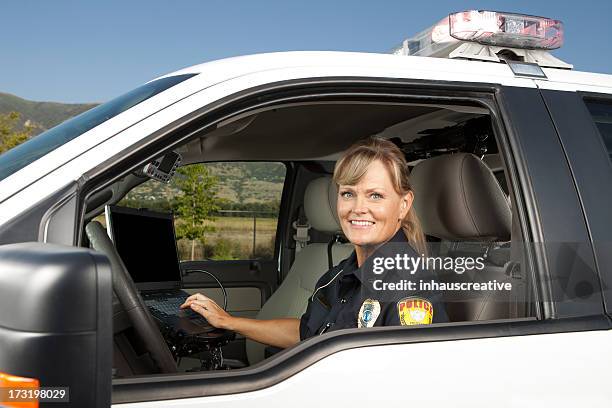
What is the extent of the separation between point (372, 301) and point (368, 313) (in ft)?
0.15

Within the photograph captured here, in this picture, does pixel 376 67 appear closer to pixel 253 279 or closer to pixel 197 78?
pixel 197 78

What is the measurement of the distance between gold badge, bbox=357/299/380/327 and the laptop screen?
116cm

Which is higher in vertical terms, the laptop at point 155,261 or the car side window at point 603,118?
the car side window at point 603,118

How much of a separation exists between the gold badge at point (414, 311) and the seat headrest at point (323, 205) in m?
1.51

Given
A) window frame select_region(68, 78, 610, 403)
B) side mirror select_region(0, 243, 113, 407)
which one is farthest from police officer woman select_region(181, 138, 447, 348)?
side mirror select_region(0, 243, 113, 407)

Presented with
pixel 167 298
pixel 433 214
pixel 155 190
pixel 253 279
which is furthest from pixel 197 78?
pixel 253 279

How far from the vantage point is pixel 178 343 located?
2.37 metres

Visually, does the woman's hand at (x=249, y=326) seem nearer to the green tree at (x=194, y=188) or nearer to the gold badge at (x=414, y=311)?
the green tree at (x=194, y=188)

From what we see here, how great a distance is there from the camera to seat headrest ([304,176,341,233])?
3328 millimetres

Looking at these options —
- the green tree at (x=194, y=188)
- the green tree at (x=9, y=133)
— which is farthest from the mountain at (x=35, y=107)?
the green tree at (x=194, y=188)

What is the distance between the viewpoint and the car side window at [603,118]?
5.99 feet

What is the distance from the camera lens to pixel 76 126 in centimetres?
162

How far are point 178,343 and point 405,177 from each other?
96 centimetres

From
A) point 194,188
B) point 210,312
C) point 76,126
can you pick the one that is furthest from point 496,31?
point 194,188
